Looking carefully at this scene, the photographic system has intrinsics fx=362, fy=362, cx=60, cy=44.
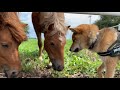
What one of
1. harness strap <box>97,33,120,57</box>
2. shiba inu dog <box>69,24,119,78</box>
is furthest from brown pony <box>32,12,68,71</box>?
harness strap <box>97,33,120,57</box>

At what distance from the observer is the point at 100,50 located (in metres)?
4.45

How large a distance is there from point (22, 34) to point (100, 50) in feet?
3.19

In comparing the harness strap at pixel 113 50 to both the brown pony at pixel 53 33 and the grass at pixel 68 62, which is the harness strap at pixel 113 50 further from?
the brown pony at pixel 53 33

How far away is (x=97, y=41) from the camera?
4.45 metres

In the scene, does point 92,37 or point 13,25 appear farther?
point 92,37

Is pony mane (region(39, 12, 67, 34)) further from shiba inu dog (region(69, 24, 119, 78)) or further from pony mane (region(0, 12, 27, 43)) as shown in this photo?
pony mane (region(0, 12, 27, 43))

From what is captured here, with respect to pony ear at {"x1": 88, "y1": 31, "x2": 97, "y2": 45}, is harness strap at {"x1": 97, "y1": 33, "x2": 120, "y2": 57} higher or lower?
lower

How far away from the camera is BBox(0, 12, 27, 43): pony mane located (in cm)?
433

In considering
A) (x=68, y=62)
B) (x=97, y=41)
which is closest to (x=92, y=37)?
(x=97, y=41)

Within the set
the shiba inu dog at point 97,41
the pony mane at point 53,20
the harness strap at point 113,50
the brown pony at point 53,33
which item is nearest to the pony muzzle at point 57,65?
the brown pony at point 53,33

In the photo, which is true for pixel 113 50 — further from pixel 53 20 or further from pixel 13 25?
pixel 13 25

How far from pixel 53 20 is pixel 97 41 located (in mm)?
598
